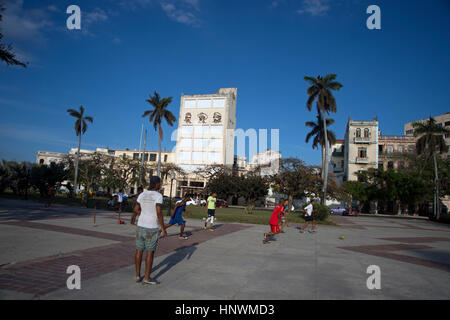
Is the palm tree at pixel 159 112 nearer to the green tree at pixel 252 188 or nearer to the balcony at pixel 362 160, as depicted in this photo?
the green tree at pixel 252 188

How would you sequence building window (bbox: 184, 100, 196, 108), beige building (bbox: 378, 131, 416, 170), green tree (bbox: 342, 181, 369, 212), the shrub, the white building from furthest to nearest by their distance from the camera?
building window (bbox: 184, 100, 196, 108)
the white building
beige building (bbox: 378, 131, 416, 170)
green tree (bbox: 342, 181, 369, 212)
the shrub

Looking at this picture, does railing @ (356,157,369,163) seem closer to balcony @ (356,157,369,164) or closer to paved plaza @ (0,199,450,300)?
balcony @ (356,157,369,164)

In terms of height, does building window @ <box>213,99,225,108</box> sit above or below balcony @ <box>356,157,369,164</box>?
above

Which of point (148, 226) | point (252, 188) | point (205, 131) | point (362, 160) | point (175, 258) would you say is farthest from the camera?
point (205, 131)

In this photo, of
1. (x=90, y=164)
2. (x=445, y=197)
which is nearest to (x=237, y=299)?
(x=90, y=164)

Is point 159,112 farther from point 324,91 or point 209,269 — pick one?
point 209,269

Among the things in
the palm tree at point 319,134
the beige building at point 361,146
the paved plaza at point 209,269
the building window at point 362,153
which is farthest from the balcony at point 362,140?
the paved plaza at point 209,269

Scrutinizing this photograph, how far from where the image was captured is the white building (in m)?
68.4

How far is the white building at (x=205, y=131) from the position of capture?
6838 centimetres

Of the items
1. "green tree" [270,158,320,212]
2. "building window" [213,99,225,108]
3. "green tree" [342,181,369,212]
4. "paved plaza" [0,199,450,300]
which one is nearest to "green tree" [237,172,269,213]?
"green tree" [270,158,320,212]

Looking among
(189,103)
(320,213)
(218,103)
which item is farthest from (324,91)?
(189,103)

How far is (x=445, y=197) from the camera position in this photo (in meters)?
50.8

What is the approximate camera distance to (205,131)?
6938 centimetres

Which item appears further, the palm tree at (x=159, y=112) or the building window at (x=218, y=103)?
the building window at (x=218, y=103)
